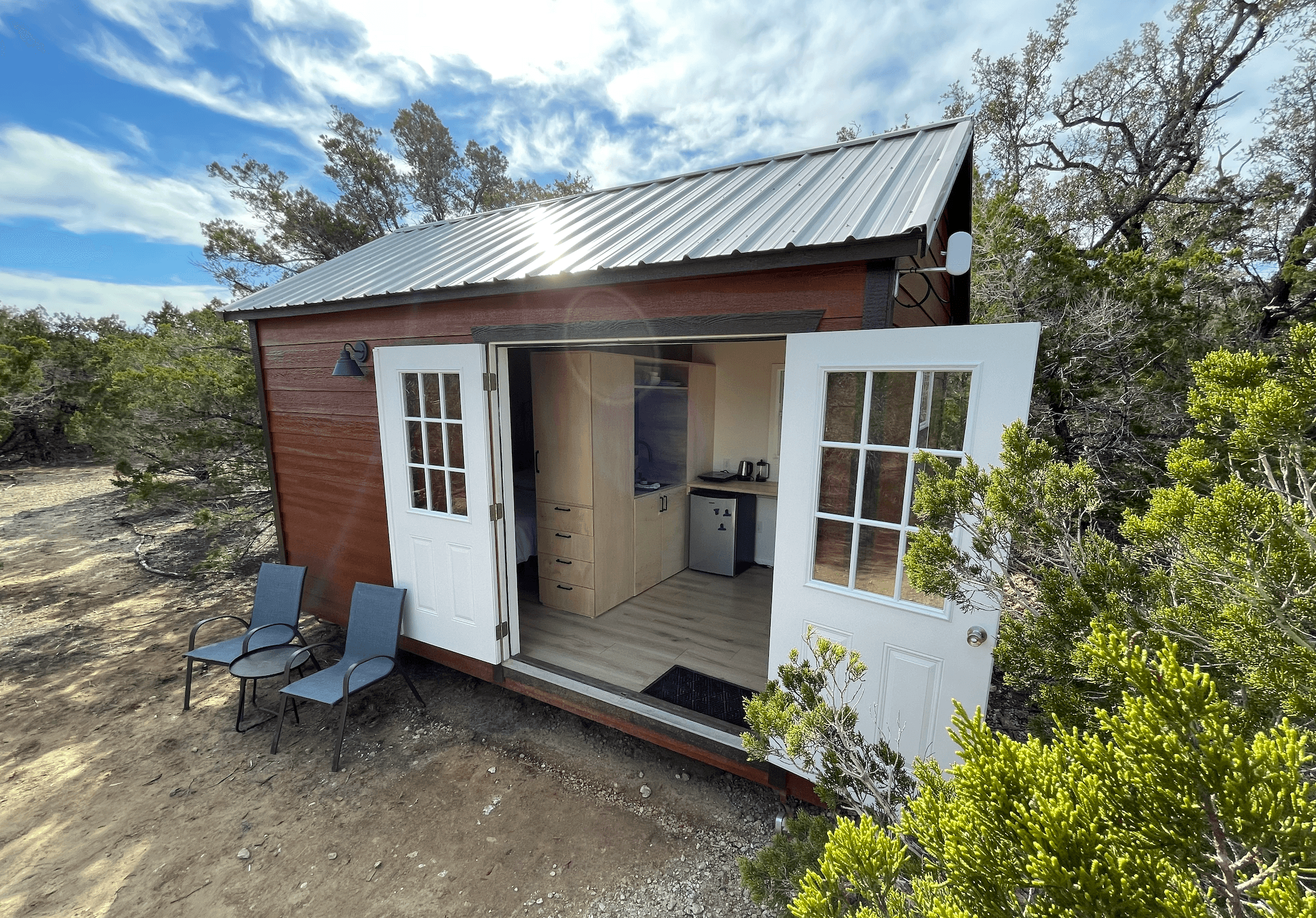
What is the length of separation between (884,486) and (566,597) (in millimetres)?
2909

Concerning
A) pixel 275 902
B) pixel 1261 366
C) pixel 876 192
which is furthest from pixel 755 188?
pixel 275 902

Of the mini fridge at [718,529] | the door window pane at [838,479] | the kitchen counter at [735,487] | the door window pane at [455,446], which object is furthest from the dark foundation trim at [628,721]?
the mini fridge at [718,529]

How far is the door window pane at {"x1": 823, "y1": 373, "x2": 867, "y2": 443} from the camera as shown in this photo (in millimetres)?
2127

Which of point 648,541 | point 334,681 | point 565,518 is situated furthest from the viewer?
point 648,541

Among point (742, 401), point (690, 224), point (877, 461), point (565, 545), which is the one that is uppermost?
point (690, 224)

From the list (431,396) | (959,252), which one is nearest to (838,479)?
(959,252)

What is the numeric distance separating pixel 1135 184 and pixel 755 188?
8.20m

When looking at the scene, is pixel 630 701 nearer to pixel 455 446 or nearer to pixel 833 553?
pixel 833 553

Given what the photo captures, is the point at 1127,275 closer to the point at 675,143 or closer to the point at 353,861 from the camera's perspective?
the point at 353,861

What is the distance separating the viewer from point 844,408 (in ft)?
7.11

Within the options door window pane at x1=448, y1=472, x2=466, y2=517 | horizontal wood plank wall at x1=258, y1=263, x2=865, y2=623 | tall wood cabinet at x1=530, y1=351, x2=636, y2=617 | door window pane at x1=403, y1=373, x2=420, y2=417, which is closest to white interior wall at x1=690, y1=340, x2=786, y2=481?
tall wood cabinet at x1=530, y1=351, x2=636, y2=617

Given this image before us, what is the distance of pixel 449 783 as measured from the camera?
2.83 meters

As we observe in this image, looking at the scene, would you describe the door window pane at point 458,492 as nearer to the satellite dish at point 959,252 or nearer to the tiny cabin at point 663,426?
the tiny cabin at point 663,426

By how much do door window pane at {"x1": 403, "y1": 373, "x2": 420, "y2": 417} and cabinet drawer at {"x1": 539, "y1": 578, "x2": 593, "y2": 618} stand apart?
1746mm
